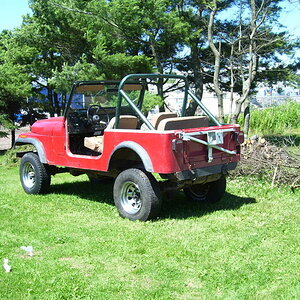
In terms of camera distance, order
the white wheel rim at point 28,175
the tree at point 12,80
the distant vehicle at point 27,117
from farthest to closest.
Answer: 1. the distant vehicle at point 27,117
2. the tree at point 12,80
3. the white wheel rim at point 28,175

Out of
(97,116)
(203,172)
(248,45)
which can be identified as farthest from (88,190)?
(248,45)

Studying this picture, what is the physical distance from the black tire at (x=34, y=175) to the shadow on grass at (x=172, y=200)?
1.41ft

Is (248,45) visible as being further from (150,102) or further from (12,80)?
(12,80)

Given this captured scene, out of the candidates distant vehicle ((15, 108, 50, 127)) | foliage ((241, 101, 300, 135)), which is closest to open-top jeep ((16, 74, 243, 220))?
distant vehicle ((15, 108, 50, 127))

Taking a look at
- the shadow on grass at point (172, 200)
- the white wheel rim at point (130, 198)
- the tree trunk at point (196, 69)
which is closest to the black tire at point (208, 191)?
the shadow on grass at point (172, 200)

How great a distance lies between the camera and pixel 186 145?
19.4 ft

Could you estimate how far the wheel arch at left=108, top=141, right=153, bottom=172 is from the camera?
5898 millimetres

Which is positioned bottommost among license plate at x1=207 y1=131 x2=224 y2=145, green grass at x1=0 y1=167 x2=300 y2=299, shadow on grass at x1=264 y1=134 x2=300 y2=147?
green grass at x1=0 y1=167 x2=300 y2=299

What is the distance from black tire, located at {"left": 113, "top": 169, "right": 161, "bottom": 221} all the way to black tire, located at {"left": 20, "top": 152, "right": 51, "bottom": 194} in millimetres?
2067

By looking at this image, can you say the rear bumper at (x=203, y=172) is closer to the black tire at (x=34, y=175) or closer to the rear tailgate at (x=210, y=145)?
the rear tailgate at (x=210, y=145)

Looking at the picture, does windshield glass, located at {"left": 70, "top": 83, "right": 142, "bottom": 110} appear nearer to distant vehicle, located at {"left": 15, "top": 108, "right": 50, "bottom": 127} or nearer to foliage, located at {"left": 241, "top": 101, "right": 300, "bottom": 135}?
distant vehicle, located at {"left": 15, "top": 108, "right": 50, "bottom": 127}

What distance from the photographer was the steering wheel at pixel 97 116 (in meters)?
7.70

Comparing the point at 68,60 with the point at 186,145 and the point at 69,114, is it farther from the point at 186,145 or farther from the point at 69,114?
the point at 186,145

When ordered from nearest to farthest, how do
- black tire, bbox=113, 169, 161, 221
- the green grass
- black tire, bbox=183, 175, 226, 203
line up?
the green grass → black tire, bbox=113, 169, 161, 221 → black tire, bbox=183, 175, 226, 203
